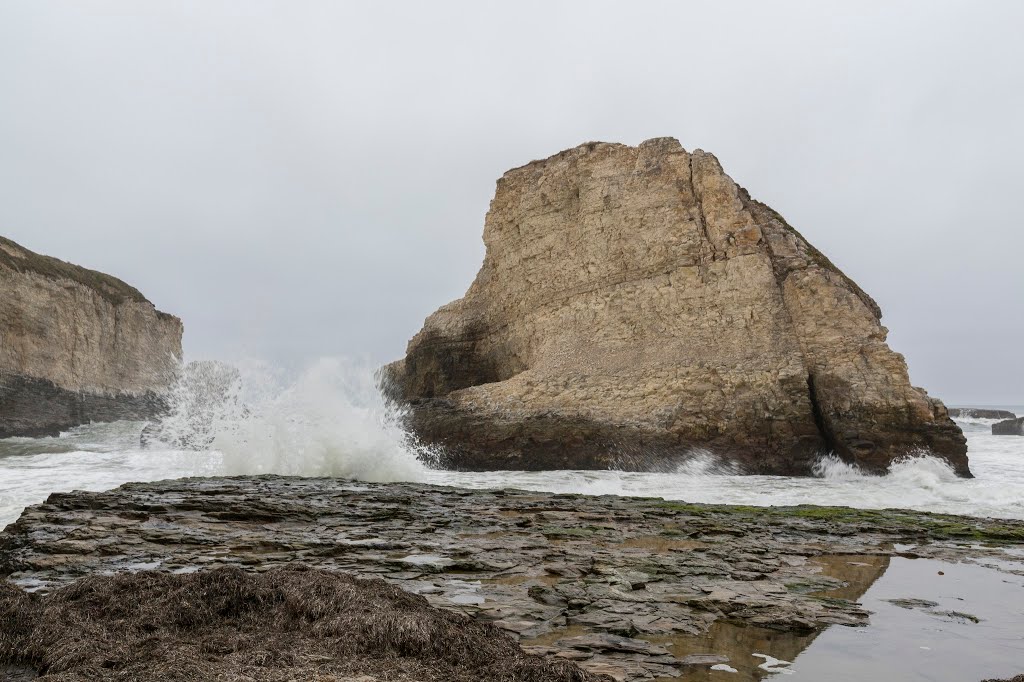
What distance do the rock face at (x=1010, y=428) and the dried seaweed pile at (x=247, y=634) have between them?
4591cm

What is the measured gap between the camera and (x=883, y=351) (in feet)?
55.1

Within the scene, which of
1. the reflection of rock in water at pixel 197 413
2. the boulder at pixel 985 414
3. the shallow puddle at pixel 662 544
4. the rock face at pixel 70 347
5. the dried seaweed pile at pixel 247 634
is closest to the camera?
the dried seaweed pile at pixel 247 634

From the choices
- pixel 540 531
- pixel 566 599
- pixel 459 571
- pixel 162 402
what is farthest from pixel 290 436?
pixel 162 402

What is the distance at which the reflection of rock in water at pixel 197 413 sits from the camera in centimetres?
1681

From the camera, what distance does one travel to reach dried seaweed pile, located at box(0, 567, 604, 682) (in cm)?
295

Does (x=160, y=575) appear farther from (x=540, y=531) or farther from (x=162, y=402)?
(x=162, y=402)

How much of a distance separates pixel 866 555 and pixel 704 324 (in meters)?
12.7

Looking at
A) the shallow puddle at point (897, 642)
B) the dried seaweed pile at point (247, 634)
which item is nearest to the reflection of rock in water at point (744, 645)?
the shallow puddle at point (897, 642)

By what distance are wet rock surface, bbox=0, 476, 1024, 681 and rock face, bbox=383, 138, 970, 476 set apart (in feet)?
23.8

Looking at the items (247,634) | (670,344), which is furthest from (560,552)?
(670,344)

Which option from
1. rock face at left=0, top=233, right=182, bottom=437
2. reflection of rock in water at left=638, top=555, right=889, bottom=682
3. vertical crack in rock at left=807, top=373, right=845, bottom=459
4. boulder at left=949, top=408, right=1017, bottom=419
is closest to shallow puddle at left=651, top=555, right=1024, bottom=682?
reflection of rock in water at left=638, top=555, right=889, bottom=682

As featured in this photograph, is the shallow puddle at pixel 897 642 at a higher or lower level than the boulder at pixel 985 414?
lower

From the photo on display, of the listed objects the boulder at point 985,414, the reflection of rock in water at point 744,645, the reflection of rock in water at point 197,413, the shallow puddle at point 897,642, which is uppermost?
the boulder at point 985,414

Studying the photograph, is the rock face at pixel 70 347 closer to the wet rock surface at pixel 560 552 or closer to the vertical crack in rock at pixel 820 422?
the wet rock surface at pixel 560 552
